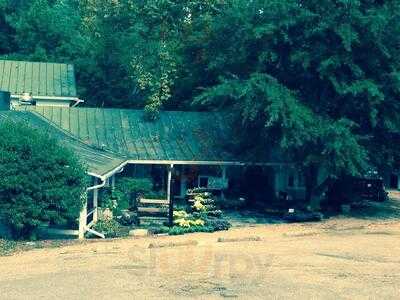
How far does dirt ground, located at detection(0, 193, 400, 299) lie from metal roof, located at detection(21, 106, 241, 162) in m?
8.13

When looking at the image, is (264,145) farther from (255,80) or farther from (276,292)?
→ (276,292)

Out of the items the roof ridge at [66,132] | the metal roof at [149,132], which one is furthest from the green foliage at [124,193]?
the roof ridge at [66,132]

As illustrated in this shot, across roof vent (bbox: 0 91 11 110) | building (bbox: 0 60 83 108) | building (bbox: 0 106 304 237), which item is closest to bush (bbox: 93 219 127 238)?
building (bbox: 0 106 304 237)

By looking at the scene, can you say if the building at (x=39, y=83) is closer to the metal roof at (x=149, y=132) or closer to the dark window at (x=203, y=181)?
the metal roof at (x=149, y=132)

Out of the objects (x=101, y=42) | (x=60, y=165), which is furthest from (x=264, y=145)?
(x=101, y=42)

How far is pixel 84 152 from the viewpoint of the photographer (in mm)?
23375

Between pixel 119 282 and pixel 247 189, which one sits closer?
pixel 119 282

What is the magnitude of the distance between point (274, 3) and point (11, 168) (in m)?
13.0

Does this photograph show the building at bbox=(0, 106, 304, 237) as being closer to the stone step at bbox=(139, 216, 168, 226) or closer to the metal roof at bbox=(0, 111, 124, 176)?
the metal roof at bbox=(0, 111, 124, 176)

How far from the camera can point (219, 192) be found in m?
29.4

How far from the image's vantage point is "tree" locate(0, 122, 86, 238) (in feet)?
58.5

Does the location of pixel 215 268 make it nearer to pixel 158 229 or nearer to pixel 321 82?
pixel 158 229

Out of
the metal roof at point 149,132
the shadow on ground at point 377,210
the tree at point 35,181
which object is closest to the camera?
the tree at point 35,181

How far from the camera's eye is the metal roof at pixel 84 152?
68.1ft
